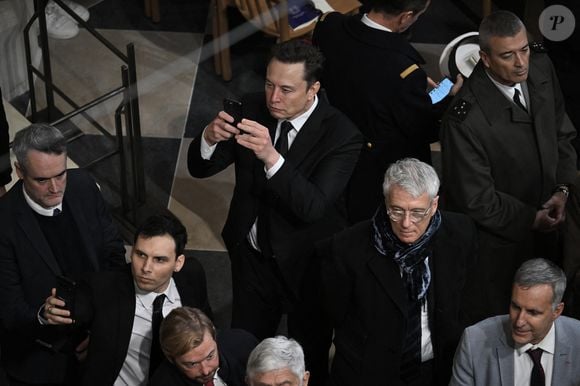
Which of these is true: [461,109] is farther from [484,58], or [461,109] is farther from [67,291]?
[67,291]

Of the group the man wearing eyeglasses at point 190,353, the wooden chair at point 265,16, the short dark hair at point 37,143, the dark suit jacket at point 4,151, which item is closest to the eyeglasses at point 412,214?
the man wearing eyeglasses at point 190,353

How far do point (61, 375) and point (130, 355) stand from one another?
1.42 ft

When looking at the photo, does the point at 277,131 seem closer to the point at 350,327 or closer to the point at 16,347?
the point at 350,327

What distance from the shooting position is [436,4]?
7.03 metres

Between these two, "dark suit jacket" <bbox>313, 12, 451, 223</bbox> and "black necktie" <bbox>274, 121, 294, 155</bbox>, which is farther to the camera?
"dark suit jacket" <bbox>313, 12, 451, 223</bbox>

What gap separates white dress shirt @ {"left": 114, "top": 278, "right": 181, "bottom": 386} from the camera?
13.4 feet

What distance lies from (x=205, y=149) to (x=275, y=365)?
1.01 m

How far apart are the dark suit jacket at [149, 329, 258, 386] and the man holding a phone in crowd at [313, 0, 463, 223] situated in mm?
1184

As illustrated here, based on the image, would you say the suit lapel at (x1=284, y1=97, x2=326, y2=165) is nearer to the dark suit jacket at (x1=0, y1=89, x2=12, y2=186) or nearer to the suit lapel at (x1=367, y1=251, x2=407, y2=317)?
the suit lapel at (x1=367, y1=251, x2=407, y2=317)

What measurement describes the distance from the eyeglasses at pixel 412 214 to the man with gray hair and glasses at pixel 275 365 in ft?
1.74

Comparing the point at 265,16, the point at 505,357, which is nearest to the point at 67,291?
the point at 505,357

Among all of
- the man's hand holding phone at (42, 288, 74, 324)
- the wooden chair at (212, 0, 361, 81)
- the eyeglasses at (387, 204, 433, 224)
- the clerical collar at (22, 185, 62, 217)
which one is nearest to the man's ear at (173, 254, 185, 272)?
the man's hand holding phone at (42, 288, 74, 324)

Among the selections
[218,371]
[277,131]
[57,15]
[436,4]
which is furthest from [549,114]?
[57,15]

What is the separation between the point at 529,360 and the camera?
12.6ft
